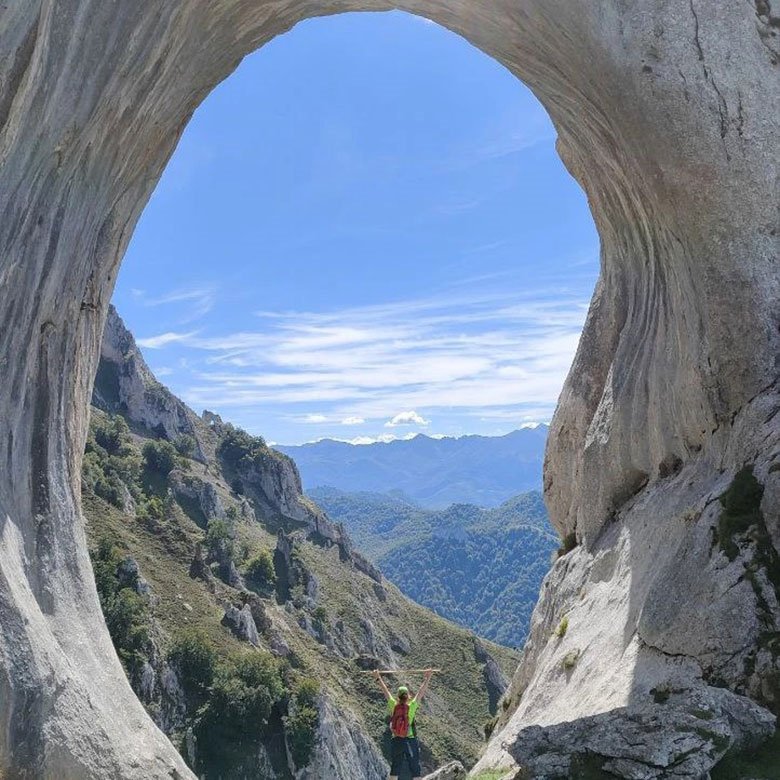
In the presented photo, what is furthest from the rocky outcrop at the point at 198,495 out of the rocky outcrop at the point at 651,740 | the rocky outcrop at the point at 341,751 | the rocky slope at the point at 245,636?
the rocky outcrop at the point at 651,740

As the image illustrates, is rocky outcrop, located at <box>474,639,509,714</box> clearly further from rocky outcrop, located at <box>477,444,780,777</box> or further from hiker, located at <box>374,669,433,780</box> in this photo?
rocky outcrop, located at <box>477,444,780,777</box>

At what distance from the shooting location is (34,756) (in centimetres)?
1105

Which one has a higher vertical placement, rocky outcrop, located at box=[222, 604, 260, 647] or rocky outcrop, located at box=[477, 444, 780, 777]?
rocky outcrop, located at box=[477, 444, 780, 777]

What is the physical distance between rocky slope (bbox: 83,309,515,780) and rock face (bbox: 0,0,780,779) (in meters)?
96.1

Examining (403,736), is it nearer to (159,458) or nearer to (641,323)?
(641,323)

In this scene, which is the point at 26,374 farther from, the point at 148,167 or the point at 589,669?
the point at 589,669

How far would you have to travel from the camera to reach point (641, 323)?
2033 cm

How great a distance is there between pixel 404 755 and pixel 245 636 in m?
118

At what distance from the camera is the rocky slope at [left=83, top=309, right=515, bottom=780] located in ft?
353

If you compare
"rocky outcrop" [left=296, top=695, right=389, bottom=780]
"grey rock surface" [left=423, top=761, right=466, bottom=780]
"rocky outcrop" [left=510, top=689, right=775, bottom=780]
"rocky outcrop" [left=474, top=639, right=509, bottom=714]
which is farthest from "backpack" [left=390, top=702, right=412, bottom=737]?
"rocky outcrop" [left=474, top=639, right=509, bottom=714]

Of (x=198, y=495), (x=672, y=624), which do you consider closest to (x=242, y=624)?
(x=198, y=495)

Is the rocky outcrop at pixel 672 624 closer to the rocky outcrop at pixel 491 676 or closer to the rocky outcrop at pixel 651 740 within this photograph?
the rocky outcrop at pixel 651 740

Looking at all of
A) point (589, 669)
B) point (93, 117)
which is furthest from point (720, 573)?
point (93, 117)

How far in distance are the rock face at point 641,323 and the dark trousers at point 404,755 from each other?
2938mm
